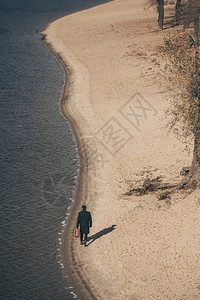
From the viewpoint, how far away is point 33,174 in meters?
30.8

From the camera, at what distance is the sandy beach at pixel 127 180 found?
64.1 feet

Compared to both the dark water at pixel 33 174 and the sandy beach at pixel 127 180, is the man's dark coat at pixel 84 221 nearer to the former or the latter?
the sandy beach at pixel 127 180

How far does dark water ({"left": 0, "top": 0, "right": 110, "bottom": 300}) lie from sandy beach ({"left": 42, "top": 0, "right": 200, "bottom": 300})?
1127 mm

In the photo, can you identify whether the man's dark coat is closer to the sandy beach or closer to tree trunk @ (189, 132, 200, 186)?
the sandy beach

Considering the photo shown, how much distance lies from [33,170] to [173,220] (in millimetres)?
12669

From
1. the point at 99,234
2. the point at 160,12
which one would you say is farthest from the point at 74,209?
the point at 160,12

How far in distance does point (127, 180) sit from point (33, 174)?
7.01 m

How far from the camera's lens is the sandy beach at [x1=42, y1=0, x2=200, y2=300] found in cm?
1953

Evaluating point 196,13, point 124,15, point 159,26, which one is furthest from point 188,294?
point 124,15

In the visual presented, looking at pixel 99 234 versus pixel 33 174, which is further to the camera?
pixel 33 174

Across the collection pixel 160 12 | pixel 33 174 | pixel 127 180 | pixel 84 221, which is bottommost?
pixel 127 180

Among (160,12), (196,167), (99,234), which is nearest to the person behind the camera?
(99,234)

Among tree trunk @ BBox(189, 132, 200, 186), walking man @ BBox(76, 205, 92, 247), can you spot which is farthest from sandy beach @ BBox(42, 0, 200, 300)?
tree trunk @ BBox(189, 132, 200, 186)

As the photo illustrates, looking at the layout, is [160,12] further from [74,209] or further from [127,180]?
[74,209]
